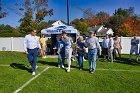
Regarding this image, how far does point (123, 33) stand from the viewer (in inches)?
2334

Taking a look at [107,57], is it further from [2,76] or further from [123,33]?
[123,33]

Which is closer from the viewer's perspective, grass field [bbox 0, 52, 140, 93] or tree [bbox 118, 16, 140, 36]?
grass field [bbox 0, 52, 140, 93]

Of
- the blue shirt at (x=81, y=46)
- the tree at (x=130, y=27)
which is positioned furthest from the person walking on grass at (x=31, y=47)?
the tree at (x=130, y=27)

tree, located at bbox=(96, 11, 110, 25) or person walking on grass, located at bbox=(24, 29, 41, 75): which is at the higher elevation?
tree, located at bbox=(96, 11, 110, 25)

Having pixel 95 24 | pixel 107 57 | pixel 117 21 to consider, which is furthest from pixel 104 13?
pixel 107 57

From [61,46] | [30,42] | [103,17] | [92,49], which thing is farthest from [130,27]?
[30,42]

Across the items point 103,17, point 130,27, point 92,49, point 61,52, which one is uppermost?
point 103,17

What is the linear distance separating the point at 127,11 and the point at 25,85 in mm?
92452

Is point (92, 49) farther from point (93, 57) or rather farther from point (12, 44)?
point (12, 44)

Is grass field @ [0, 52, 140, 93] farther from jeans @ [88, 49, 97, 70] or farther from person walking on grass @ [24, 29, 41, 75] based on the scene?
person walking on grass @ [24, 29, 41, 75]

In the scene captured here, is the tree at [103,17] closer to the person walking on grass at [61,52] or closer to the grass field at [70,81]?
the person walking on grass at [61,52]

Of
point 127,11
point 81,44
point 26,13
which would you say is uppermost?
point 127,11

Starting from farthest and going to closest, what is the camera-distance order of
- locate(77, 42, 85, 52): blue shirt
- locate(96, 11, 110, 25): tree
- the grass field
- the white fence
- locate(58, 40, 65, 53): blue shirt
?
1. locate(96, 11, 110, 25): tree
2. the white fence
3. locate(58, 40, 65, 53): blue shirt
4. locate(77, 42, 85, 52): blue shirt
5. the grass field

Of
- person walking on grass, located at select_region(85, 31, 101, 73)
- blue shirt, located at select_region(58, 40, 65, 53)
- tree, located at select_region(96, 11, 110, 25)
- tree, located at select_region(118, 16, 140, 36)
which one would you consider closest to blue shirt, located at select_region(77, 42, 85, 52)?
person walking on grass, located at select_region(85, 31, 101, 73)
